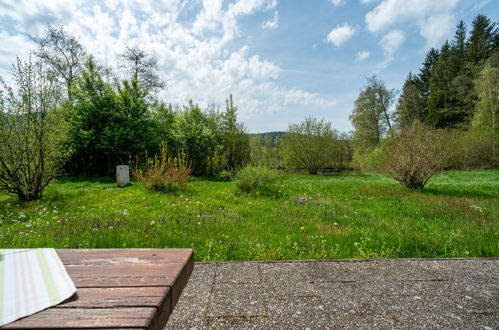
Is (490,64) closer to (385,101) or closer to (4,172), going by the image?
(385,101)

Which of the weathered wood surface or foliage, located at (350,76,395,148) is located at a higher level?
foliage, located at (350,76,395,148)

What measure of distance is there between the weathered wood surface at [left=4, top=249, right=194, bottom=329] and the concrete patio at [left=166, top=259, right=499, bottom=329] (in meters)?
0.86

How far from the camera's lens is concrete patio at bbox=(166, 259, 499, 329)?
177 cm

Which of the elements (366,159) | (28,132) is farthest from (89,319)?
(366,159)

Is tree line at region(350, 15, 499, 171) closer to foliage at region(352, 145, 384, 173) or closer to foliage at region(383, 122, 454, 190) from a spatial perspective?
foliage at region(352, 145, 384, 173)

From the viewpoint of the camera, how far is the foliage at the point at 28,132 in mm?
6289

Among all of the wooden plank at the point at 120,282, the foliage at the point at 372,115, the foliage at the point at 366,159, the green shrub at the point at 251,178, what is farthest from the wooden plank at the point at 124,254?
the foliage at the point at 372,115

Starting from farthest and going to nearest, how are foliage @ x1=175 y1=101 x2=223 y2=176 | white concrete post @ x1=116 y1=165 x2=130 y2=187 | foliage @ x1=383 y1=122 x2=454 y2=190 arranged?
foliage @ x1=175 y1=101 x2=223 y2=176 < white concrete post @ x1=116 y1=165 x2=130 y2=187 < foliage @ x1=383 y1=122 x2=454 y2=190

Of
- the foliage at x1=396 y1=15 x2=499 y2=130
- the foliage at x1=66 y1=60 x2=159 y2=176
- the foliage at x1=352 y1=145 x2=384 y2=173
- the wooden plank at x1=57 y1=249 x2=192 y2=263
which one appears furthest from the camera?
the foliage at x1=396 y1=15 x2=499 y2=130

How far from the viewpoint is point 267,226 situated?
4043 mm

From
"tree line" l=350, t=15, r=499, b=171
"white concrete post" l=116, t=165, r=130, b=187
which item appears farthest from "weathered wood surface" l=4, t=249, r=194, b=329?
"tree line" l=350, t=15, r=499, b=171

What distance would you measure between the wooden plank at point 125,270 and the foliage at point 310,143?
15.7 metres

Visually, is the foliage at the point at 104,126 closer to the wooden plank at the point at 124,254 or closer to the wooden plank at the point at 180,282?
the wooden plank at the point at 124,254

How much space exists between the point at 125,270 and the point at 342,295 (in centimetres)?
188
